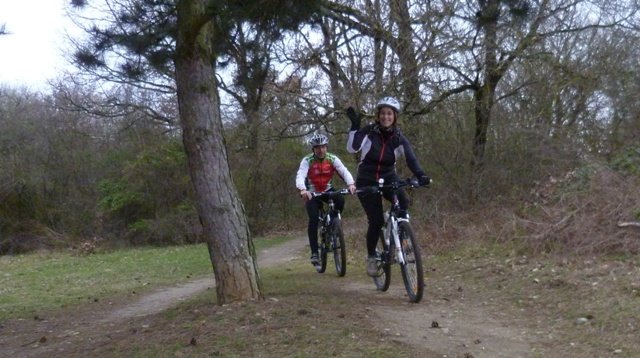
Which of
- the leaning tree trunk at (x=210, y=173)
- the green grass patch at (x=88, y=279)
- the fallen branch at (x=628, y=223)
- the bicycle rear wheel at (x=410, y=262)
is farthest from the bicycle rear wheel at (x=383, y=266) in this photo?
the green grass patch at (x=88, y=279)

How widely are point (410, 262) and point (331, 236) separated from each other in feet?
8.33

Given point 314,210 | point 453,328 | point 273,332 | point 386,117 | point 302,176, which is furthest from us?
point 314,210

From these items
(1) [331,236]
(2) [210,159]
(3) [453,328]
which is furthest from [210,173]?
(1) [331,236]

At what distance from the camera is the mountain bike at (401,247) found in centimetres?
666

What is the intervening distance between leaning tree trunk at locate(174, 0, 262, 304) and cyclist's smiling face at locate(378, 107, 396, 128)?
1784 mm

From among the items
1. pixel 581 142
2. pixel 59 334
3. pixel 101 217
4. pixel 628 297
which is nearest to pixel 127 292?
pixel 59 334

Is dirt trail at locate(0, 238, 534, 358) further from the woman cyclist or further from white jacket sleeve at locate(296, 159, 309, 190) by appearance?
white jacket sleeve at locate(296, 159, 309, 190)

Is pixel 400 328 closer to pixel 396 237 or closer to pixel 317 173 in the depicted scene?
pixel 396 237

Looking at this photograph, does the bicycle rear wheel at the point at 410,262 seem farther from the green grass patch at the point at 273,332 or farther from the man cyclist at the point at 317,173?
the man cyclist at the point at 317,173

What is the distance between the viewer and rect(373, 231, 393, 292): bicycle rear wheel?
7.23 m

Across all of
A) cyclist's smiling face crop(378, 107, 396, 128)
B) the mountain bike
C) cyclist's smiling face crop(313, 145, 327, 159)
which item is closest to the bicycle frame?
the mountain bike

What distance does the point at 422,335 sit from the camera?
5.48 metres

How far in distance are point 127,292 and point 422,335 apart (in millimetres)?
5859

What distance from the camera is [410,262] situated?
22.5ft
